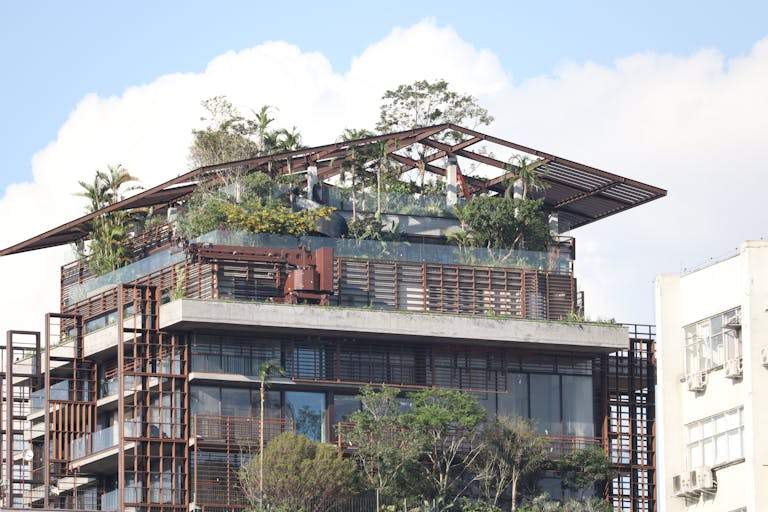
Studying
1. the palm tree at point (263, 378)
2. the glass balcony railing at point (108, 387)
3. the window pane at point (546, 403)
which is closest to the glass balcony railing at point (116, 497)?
the glass balcony railing at point (108, 387)

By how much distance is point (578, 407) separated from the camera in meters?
104

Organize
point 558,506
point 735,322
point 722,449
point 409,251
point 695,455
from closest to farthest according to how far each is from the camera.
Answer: point 735,322, point 722,449, point 695,455, point 558,506, point 409,251

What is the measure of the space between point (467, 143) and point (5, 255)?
21.8m

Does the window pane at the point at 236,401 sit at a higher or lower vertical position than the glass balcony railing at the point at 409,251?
lower

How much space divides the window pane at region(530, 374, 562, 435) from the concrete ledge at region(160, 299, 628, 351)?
200cm

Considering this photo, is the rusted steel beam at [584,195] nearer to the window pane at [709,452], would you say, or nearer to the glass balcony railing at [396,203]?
the glass balcony railing at [396,203]

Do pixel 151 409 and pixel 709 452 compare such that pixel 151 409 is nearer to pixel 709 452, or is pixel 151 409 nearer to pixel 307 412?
pixel 307 412

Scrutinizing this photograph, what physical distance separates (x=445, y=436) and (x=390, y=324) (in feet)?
18.0

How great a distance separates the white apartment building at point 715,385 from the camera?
3334 inches

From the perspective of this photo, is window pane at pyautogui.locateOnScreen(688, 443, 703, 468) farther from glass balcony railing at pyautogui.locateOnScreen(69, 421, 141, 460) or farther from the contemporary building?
glass balcony railing at pyautogui.locateOnScreen(69, 421, 141, 460)

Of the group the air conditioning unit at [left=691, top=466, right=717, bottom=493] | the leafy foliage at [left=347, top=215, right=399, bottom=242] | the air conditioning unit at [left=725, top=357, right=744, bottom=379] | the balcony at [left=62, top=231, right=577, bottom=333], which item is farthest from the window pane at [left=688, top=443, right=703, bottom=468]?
the leafy foliage at [left=347, top=215, right=399, bottom=242]

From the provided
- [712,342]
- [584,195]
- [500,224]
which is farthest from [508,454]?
[584,195]

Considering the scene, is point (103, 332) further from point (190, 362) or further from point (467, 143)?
point (467, 143)

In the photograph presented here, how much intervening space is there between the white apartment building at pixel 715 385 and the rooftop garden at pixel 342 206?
16178 mm
